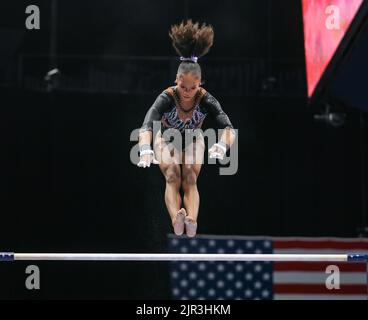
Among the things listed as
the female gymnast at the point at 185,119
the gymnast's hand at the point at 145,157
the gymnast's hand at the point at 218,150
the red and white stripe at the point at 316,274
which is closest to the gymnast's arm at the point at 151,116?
the female gymnast at the point at 185,119

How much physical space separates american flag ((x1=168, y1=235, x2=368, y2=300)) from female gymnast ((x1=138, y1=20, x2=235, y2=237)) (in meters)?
5.51

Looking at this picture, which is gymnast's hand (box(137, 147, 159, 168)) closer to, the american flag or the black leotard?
the black leotard

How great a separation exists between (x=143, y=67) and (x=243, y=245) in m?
3.24

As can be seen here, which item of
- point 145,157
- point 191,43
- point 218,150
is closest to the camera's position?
point 145,157

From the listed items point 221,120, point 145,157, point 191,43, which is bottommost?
point 145,157

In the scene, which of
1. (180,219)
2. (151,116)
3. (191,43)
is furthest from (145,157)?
(191,43)

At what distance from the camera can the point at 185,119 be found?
803 cm

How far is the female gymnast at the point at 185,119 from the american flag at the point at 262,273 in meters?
5.51

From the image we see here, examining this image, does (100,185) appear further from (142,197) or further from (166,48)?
(166,48)

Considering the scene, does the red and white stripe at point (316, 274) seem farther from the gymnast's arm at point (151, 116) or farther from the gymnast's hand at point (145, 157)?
the gymnast's hand at point (145, 157)

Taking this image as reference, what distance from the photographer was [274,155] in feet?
45.1

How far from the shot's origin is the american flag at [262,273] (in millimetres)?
13352

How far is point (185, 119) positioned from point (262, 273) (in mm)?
6016

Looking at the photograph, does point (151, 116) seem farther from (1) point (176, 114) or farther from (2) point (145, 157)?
(2) point (145, 157)
